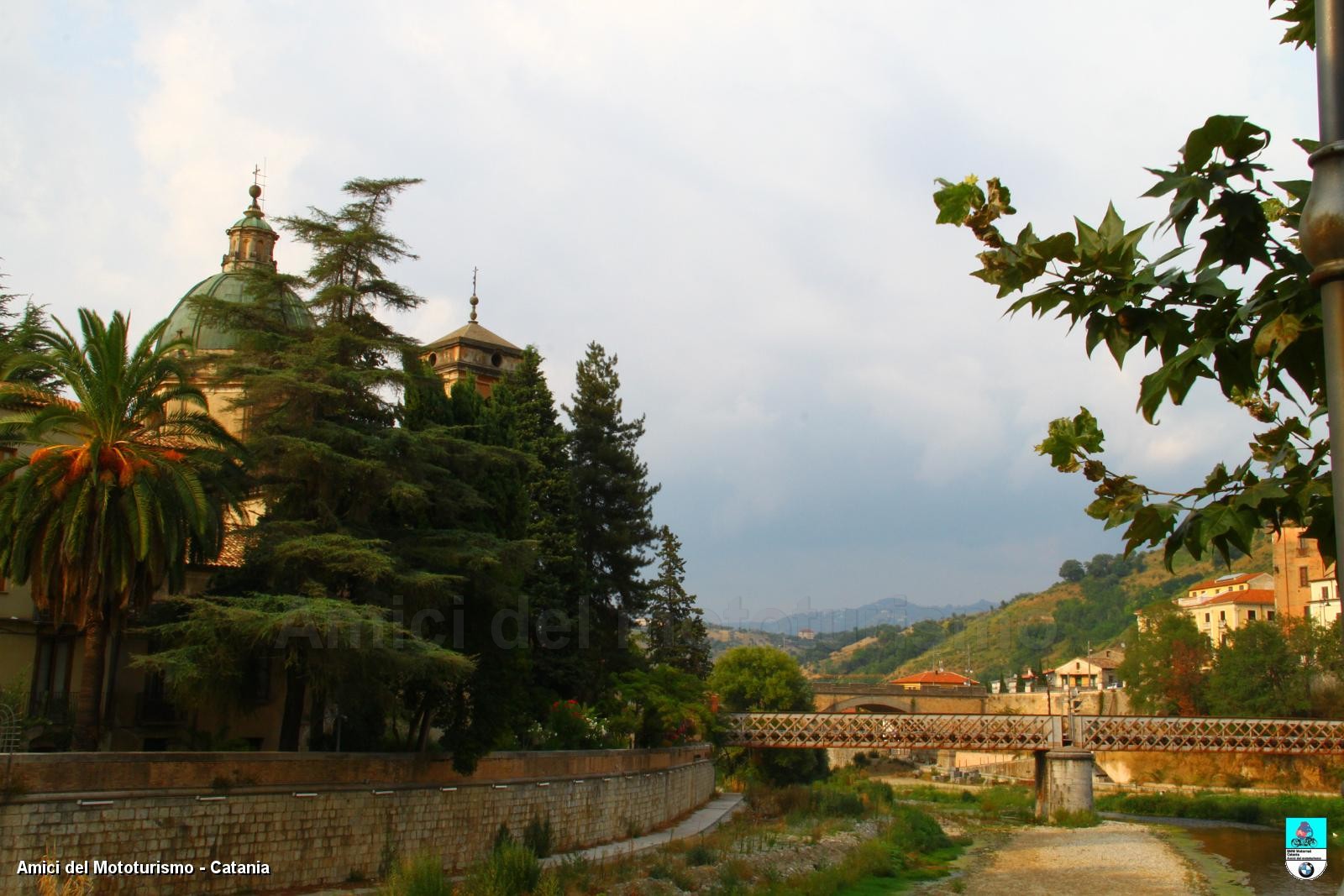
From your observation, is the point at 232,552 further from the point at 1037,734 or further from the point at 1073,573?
the point at 1073,573

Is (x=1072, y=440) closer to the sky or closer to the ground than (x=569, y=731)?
closer to the sky

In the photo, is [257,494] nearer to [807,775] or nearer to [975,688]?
[807,775]

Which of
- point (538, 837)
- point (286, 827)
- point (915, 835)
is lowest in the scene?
point (915, 835)

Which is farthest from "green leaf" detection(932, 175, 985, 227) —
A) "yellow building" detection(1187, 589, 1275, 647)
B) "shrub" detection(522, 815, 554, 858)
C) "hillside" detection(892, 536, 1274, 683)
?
"hillside" detection(892, 536, 1274, 683)

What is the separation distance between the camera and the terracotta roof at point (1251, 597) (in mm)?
81125

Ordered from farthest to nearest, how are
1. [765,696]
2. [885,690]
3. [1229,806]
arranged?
[885,690], [765,696], [1229,806]

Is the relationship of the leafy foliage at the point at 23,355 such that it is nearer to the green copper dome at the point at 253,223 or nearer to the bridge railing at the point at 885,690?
the green copper dome at the point at 253,223

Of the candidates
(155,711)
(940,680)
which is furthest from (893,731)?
(940,680)

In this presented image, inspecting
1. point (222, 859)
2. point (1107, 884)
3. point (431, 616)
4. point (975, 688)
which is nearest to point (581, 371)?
point (431, 616)

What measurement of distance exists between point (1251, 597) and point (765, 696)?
44259 mm

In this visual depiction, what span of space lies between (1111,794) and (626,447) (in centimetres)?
3289

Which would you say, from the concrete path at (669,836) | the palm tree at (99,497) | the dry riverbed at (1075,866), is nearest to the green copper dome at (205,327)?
the palm tree at (99,497)

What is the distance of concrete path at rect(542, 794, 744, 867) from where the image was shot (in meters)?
24.4

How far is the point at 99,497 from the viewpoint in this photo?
17.1 metres
